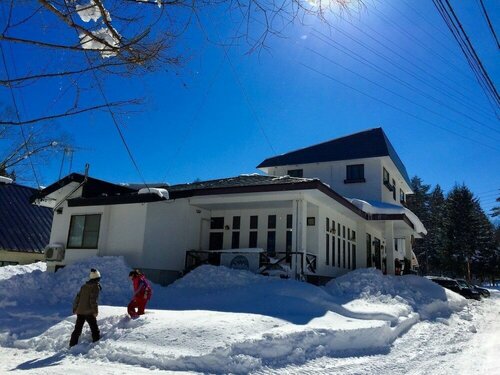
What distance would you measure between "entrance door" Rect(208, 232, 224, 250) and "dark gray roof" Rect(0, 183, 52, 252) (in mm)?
12528

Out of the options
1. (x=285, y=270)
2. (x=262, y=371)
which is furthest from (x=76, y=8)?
(x=285, y=270)

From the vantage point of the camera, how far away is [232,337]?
25.5 feet

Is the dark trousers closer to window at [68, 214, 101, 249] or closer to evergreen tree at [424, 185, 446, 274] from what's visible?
window at [68, 214, 101, 249]

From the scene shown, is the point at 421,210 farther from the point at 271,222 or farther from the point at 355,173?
the point at 271,222

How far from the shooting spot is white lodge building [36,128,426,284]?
1506cm

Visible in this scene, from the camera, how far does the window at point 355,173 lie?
23594 millimetres

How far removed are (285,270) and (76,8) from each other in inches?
466

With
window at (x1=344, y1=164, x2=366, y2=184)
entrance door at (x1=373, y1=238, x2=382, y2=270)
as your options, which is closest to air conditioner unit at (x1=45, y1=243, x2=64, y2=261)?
window at (x1=344, y1=164, x2=366, y2=184)

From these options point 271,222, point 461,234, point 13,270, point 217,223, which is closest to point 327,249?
point 271,222

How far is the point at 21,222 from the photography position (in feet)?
84.6

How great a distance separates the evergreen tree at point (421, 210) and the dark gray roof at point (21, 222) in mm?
46728

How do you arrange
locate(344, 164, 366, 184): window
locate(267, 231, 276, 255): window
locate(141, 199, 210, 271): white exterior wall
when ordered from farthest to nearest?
locate(344, 164, 366, 184): window, locate(267, 231, 276, 255): window, locate(141, 199, 210, 271): white exterior wall

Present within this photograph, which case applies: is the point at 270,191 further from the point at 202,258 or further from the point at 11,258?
the point at 11,258

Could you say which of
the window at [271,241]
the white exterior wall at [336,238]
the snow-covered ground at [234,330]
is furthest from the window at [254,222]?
the snow-covered ground at [234,330]
